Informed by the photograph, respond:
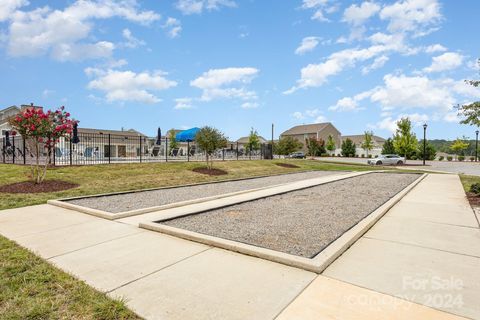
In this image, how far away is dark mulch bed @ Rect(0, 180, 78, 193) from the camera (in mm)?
9367

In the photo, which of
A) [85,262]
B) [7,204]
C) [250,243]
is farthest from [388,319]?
[7,204]

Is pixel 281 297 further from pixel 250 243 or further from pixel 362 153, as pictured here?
pixel 362 153

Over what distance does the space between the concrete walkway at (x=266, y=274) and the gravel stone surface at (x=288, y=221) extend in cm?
57

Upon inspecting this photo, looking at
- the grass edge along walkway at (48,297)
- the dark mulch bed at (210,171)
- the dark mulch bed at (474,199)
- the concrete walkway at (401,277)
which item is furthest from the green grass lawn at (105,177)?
the dark mulch bed at (474,199)

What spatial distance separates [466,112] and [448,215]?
5290mm

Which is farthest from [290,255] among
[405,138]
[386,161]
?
[405,138]

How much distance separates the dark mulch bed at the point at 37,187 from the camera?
30.7 ft

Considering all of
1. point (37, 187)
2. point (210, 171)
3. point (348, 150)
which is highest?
point (348, 150)

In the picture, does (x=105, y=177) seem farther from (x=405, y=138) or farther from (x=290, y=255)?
(x=405, y=138)

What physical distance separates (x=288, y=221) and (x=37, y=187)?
914 cm

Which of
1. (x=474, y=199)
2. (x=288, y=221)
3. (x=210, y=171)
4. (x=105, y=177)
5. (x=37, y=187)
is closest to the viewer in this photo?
(x=288, y=221)

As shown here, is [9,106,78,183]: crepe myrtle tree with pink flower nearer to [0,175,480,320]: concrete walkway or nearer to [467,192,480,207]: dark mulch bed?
[0,175,480,320]: concrete walkway

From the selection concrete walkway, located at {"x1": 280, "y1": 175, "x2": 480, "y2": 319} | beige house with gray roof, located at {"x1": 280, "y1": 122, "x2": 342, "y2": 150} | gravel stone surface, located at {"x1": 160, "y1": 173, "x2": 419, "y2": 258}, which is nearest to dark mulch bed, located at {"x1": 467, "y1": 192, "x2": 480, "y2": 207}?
gravel stone surface, located at {"x1": 160, "y1": 173, "x2": 419, "y2": 258}

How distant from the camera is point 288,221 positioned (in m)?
6.00
